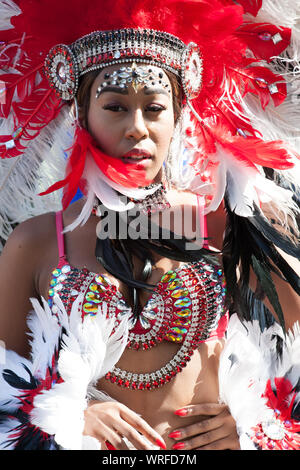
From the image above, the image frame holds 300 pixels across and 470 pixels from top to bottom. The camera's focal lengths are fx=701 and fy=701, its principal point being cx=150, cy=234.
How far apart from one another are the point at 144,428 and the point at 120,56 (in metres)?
1.27

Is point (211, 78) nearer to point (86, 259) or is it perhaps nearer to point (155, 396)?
point (86, 259)

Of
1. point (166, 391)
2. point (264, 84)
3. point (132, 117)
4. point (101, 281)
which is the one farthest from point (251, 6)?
point (166, 391)

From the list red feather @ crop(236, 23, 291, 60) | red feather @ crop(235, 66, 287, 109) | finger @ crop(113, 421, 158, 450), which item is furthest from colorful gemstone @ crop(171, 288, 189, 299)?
red feather @ crop(236, 23, 291, 60)

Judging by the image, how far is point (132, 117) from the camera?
2.42 meters

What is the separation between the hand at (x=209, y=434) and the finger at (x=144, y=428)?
12 cm

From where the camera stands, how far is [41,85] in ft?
9.08

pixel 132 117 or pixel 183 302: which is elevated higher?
pixel 132 117

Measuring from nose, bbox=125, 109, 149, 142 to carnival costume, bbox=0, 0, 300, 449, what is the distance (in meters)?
0.10

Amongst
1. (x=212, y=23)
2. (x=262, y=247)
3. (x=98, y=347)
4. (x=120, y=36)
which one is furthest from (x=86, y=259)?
(x=212, y=23)

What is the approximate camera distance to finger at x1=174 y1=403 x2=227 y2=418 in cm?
238

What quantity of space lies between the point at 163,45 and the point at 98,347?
3.62 feet

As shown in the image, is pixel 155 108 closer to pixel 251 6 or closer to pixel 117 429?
pixel 251 6

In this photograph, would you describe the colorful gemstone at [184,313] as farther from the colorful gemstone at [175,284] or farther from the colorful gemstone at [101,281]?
the colorful gemstone at [101,281]

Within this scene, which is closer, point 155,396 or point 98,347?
point 98,347
